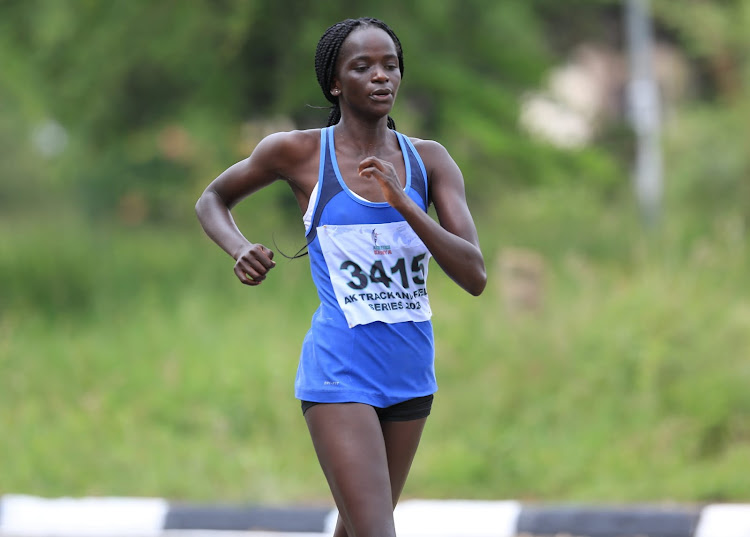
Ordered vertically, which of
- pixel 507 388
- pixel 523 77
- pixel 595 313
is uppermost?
pixel 523 77

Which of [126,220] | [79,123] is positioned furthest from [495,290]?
[126,220]

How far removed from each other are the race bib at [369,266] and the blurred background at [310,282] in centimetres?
323

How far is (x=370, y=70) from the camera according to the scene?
3.23m

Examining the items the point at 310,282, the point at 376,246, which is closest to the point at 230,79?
the point at 310,282

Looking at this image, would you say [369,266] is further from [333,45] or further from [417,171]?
[333,45]

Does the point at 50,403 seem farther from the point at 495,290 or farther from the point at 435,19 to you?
the point at 435,19

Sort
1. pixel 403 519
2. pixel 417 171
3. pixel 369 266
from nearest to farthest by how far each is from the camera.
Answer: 1. pixel 369 266
2. pixel 417 171
3. pixel 403 519

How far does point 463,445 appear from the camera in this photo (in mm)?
6859

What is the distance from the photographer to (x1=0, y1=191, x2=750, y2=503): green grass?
6492 mm

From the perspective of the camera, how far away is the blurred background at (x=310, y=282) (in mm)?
6637

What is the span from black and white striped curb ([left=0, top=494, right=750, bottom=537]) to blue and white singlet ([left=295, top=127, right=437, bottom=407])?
2.44 meters

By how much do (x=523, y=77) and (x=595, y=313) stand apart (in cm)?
516

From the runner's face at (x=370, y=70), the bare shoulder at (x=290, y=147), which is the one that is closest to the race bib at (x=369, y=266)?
the bare shoulder at (x=290, y=147)

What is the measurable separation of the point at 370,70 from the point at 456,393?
4.42 m
